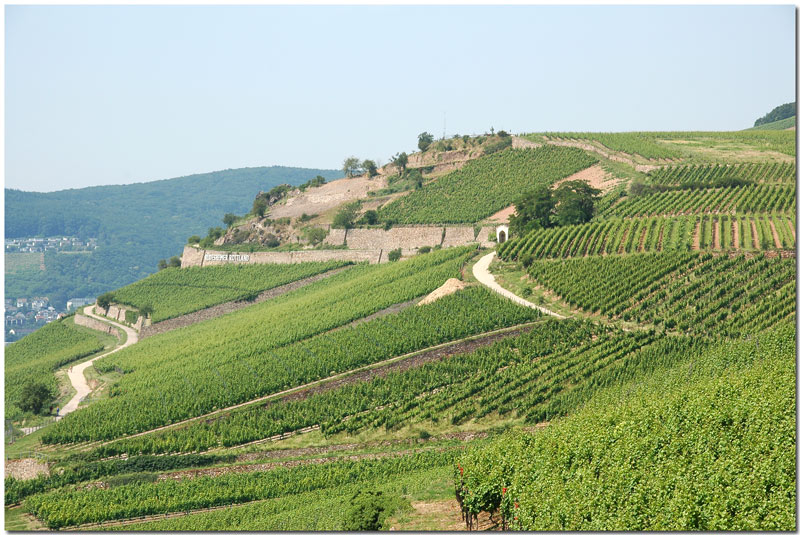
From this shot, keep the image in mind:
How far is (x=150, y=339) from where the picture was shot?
185 ft

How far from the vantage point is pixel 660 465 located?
20797mm

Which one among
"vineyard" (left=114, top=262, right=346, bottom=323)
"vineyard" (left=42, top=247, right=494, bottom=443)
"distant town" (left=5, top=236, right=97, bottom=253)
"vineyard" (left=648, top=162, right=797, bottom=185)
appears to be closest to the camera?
"vineyard" (left=42, top=247, right=494, bottom=443)

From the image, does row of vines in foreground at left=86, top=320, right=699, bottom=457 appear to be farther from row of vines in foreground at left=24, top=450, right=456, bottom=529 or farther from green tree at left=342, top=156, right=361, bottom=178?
green tree at left=342, top=156, right=361, bottom=178

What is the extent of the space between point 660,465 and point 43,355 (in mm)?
46546

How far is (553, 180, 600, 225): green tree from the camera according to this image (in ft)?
173

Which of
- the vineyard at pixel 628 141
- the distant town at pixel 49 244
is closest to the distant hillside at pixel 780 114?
the vineyard at pixel 628 141

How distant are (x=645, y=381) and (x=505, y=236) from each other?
22471 millimetres

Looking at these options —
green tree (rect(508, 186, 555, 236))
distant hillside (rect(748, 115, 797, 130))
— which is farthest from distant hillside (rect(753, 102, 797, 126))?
green tree (rect(508, 186, 555, 236))

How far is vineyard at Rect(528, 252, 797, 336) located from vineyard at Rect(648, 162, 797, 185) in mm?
16102

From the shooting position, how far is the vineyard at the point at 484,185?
216 ft

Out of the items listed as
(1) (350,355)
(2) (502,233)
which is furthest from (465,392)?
(2) (502,233)

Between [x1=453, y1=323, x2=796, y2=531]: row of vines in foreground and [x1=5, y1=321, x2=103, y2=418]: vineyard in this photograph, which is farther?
[x1=5, y1=321, x2=103, y2=418]: vineyard

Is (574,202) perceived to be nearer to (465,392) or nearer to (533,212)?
(533,212)

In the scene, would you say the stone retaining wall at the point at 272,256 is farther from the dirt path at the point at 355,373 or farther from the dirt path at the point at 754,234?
the dirt path at the point at 754,234
